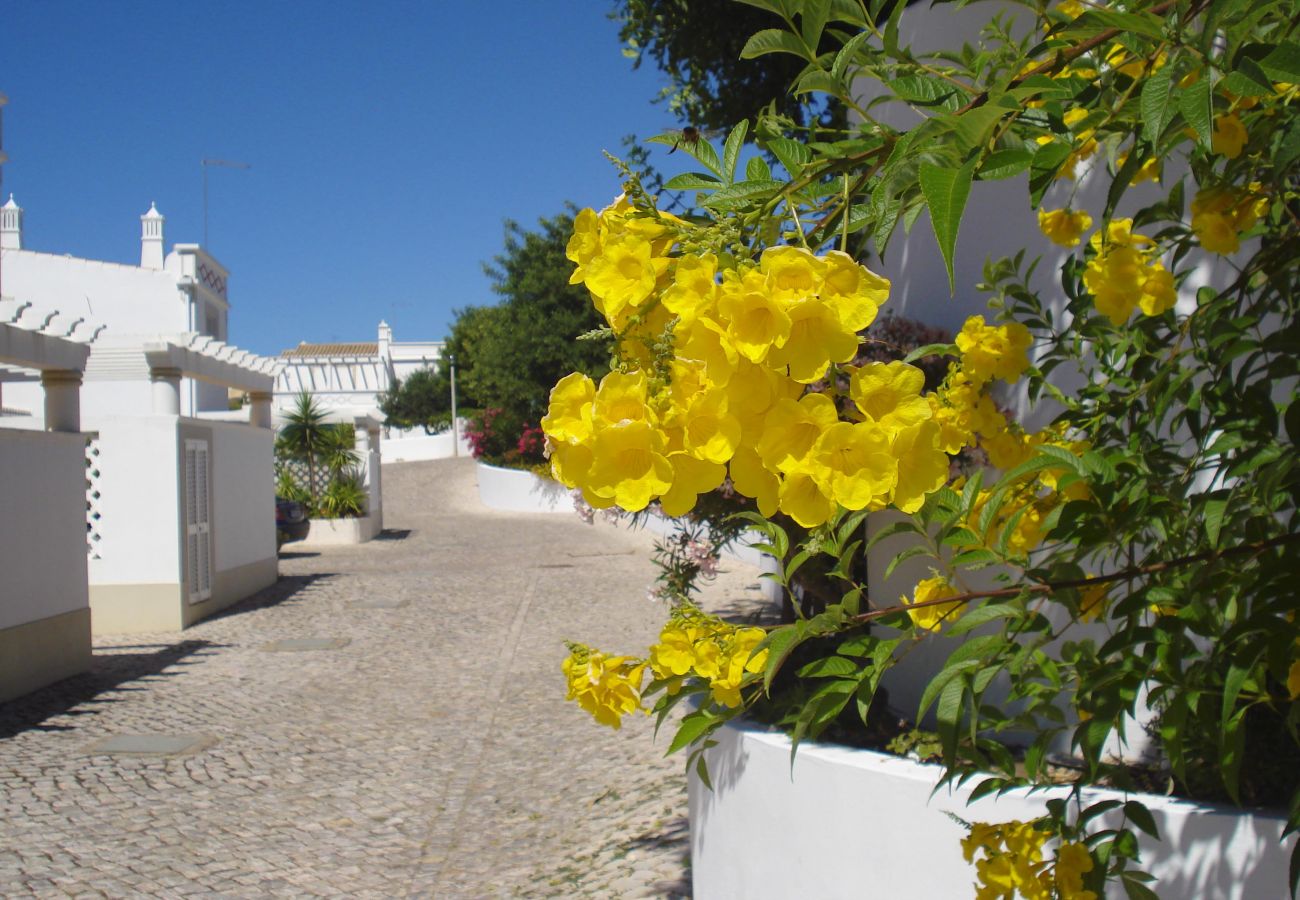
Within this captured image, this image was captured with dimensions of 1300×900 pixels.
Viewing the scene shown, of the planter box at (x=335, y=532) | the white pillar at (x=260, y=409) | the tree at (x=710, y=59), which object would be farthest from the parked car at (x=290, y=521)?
the tree at (x=710, y=59)

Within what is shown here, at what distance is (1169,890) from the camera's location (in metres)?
2.39

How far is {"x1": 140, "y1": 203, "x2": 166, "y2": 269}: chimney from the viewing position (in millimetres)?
31406

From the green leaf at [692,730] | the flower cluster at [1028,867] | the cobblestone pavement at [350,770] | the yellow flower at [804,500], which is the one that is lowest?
the cobblestone pavement at [350,770]

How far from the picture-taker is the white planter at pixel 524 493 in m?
24.3

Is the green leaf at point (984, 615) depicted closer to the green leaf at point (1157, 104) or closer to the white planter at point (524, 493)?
the green leaf at point (1157, 104)

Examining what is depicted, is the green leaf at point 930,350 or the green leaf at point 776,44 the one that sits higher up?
the green leaf at point 776,44

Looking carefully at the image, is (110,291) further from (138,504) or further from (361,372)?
(138,504)

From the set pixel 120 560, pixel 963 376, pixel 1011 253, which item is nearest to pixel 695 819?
pixel 963 376

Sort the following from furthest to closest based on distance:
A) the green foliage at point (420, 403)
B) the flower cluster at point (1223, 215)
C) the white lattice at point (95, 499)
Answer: the green foliage at point (420, 403)
the white lattice at point (95, 499)
the flower cluster at point (1223, 215)

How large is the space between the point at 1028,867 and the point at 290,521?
736 inches

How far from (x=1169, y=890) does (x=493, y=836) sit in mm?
3116

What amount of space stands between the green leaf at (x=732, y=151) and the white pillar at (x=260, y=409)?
13.2 meters

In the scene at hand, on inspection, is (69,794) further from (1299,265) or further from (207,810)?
(1299,265)

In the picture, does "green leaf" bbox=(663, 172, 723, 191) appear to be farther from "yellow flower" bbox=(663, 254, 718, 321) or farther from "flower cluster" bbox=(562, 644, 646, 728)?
"flower cluster" bbox=(562, 644, 646, 728)
